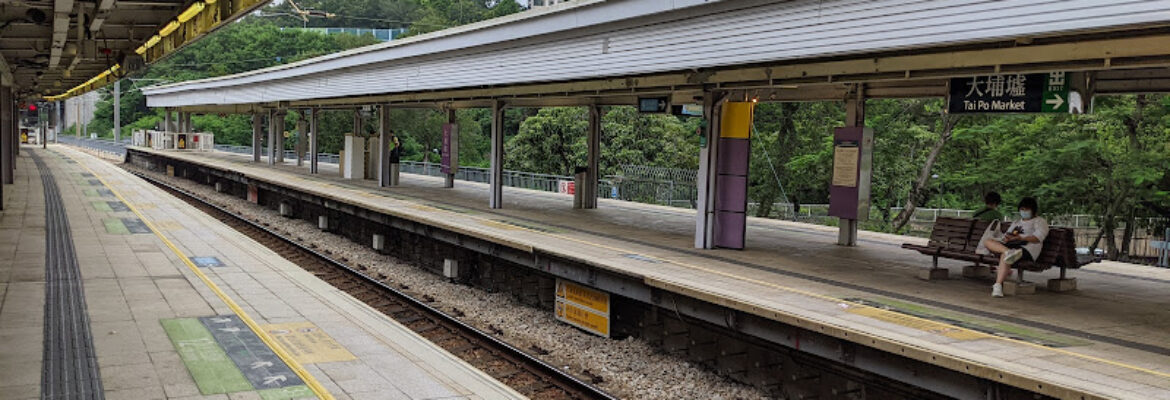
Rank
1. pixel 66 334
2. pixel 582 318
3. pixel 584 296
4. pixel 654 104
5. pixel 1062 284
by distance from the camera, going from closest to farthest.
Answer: pixel 66 334 → pixel 1062 284 → pixel 584 296 → pixel 582 318 → pixel 654 104

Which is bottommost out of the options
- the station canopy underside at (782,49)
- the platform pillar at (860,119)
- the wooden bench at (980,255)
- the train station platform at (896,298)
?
the train station platform at (896,298)

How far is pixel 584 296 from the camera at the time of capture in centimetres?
1287

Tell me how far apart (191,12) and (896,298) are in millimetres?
11462

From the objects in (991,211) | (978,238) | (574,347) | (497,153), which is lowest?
(574,347)

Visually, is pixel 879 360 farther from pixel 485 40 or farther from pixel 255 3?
pixel 485 40

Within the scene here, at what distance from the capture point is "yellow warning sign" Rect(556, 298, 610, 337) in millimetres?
12539

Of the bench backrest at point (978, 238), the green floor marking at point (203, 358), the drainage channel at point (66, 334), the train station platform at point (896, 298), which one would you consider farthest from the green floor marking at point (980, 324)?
the drainage channel at point (66, 334)

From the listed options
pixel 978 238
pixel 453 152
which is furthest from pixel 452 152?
pixel 978 238

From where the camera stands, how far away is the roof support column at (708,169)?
1371 cm

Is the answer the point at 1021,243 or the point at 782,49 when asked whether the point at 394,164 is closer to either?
the point at 782,49

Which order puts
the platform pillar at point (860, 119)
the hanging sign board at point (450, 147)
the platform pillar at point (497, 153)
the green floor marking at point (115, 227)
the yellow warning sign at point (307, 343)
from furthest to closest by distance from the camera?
the hanging sign board at point (450, 147) → the platform pillar at point (497, 153) → the green floor marking at point (115, 227) → the platform pillar at point (860, 119) → the yellow warning sign at point (307, 343)

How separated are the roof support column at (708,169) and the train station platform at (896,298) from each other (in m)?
0.41

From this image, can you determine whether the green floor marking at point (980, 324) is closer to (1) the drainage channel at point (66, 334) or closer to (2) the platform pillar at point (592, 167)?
(1) the drainage channel at point (66, 334)

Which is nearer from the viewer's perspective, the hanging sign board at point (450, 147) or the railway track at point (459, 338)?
the railway track at point (459, 338)
